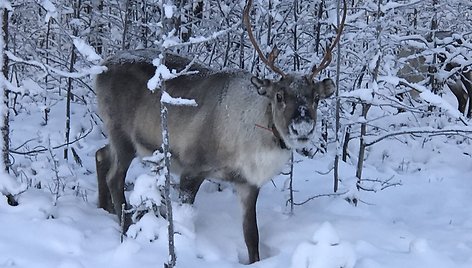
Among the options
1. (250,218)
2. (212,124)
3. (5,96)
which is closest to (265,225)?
(250,218)

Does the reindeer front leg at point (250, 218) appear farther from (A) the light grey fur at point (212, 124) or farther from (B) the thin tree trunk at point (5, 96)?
(B) the thin tree trunk at point (5, 96)

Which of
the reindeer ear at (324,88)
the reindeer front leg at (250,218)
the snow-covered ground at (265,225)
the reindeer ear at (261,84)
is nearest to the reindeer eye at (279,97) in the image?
the reindeer ear at (261,84)

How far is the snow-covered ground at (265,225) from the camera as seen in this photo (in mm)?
4355

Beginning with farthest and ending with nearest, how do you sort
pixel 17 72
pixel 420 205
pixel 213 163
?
pixel 17 72 → pixel 420 205 → pixel 213 163

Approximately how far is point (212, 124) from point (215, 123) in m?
0.03

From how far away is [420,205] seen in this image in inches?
253

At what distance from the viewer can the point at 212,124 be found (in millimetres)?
5125

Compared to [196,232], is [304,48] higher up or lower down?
higher up

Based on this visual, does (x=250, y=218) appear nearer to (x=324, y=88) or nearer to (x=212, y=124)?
(x=212, y=124)

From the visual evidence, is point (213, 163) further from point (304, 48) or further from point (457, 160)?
point (457, 160)

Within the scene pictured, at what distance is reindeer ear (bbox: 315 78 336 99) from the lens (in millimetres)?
4824

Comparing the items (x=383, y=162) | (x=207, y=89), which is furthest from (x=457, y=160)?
(x=207, y=89)

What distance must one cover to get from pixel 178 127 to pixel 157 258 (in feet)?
4.12

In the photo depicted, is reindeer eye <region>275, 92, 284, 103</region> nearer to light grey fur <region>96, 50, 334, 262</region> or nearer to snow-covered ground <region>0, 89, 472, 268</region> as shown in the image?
light grey fur <region>96, 50, 334, 262</region>
